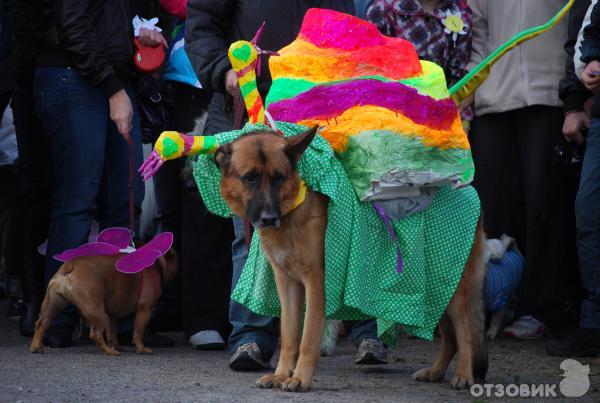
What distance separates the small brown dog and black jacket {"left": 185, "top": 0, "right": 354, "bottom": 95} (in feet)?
4.34

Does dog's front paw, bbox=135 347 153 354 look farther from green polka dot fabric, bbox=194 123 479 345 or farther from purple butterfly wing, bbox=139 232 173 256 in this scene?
green polka dot fabric, bbox=194 123 479 345

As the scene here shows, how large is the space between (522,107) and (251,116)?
269 centimetres

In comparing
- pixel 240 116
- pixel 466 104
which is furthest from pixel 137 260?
pixel 466 104

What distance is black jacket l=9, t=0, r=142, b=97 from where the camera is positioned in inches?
249

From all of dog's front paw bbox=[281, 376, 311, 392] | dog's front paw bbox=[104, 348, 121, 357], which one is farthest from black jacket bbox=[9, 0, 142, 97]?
dog's front paw bbox=[281, 376, 311, 392]

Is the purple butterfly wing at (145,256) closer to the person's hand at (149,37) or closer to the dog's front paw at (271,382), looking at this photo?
the person's hand at (149,37)

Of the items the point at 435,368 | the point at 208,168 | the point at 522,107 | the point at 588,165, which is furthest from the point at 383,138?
the point at 522,107

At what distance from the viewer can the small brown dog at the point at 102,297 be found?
20.6 feet

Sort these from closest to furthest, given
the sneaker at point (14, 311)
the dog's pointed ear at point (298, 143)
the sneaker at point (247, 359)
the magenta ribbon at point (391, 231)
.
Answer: the dog's pointed ear at point (298, 143), the magenta ribbon at point (391, 231), the sneaker at point (247, 359), the sneaker at point (14, 311)

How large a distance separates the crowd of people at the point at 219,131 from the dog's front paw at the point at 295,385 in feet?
2.58

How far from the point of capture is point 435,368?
5508mm

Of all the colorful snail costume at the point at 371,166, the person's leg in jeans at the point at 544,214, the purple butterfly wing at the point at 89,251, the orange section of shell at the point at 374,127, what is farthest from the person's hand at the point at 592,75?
the purple butterfly wing at the point at 89,251

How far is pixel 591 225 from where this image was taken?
655cm

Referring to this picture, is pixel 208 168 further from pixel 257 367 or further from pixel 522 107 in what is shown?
pixel 522 107
